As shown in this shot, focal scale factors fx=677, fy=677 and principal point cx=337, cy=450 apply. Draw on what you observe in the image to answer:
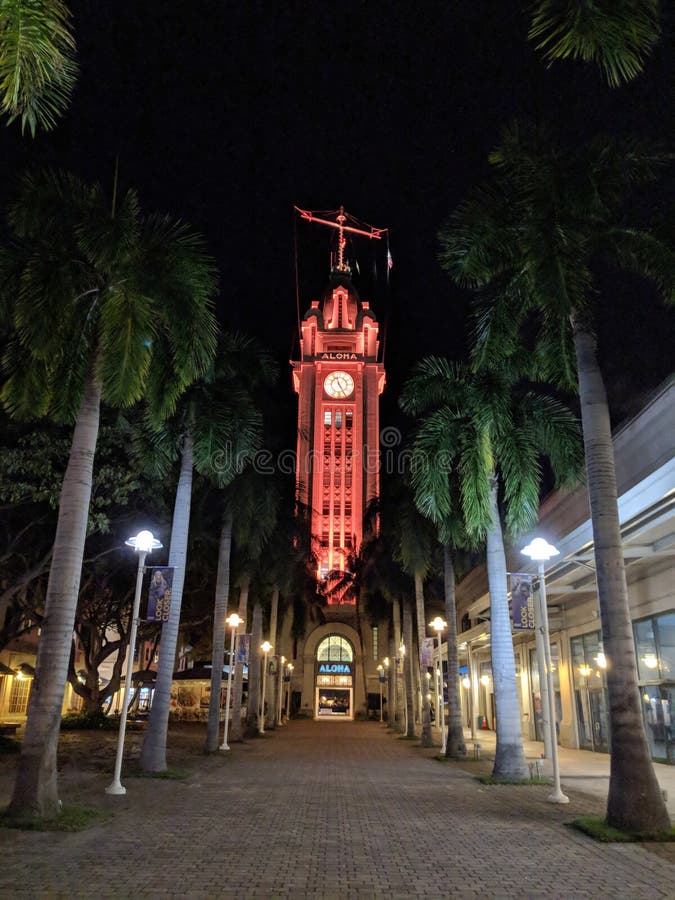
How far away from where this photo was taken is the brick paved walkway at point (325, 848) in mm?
7148

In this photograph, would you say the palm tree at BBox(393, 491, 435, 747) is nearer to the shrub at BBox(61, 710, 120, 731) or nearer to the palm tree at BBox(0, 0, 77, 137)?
the shrub at BBox(61, 710, 120, 731)

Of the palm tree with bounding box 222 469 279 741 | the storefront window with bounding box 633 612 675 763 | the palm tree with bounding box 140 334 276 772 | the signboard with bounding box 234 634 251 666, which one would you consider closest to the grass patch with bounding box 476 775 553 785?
the storefront window with bounding box 633 612 675 763

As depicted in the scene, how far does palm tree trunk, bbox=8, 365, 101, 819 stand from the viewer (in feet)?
32.9

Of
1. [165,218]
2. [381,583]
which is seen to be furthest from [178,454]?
[381,583]

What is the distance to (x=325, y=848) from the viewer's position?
907 centimetres

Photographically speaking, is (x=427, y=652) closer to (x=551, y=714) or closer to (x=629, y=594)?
(x=629, y=594)

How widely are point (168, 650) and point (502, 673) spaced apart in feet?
28.4

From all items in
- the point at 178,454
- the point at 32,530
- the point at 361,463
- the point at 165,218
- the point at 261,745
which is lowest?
the point at 261,745

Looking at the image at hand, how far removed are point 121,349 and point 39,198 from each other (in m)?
2.95

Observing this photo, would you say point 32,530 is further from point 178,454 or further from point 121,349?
point 121,349

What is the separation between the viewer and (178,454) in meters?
20.3

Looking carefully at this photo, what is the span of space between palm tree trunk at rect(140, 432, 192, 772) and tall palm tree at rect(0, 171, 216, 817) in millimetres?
5610

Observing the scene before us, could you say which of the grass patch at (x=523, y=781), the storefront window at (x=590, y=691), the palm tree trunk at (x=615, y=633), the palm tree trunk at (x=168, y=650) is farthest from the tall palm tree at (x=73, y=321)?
the storefront window at (x=590, y=691)

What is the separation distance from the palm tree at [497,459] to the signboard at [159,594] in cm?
659
